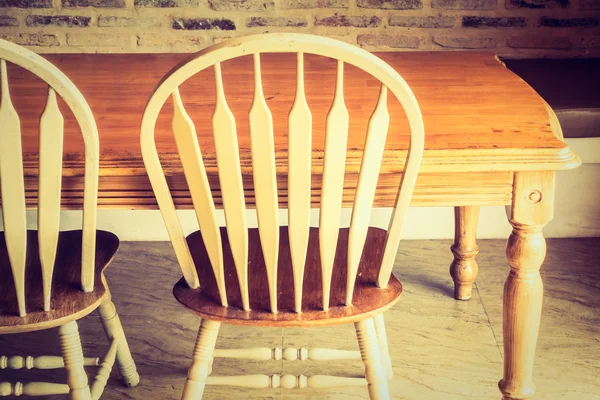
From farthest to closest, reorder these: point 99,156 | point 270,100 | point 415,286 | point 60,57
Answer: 1. point 415,286
2. point 60,57
3. point 270,100
4. point 99,156

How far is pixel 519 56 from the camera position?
2877 mm

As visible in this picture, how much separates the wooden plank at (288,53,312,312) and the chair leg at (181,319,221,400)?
24 cm

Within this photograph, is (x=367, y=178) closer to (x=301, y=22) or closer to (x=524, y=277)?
(x=524, y=277)

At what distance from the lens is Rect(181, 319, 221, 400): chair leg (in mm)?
1612

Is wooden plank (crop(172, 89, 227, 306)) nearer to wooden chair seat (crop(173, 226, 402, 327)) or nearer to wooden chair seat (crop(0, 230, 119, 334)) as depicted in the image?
wooden chair seat (crop(173, 226, 402, 327))

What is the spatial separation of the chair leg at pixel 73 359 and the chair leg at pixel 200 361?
224 mm

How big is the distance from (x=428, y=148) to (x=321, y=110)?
13.8 inches

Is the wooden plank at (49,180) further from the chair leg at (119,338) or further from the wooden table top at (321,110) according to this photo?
the chair leg at (119,338)

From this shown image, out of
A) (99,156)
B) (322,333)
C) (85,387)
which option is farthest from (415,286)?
(99,156)

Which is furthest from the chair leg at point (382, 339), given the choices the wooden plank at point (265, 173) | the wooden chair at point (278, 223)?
the wooden plank at point (265, 173)

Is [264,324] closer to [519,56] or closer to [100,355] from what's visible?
[100,355]

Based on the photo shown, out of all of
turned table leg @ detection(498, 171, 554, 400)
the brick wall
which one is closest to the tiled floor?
turned table leg @ detection(498, 171, 554, 400)

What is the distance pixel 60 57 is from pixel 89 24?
1.73ft

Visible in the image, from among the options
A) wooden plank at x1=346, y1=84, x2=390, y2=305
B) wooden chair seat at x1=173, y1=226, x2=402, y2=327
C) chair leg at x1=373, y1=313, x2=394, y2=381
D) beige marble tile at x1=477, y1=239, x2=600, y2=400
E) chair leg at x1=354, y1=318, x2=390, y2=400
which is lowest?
beige marble tile at x1=477, y1=239, x2=600, y2=400
